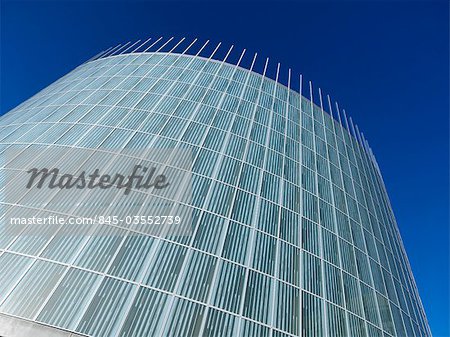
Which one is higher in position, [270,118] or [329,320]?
[270,118]

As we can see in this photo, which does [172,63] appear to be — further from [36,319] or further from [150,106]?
[36,319]

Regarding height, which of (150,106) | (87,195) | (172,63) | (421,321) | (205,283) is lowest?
(205,283)

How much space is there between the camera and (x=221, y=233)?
2233 cm

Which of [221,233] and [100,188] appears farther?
[100,188]

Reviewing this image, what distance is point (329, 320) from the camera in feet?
71.2

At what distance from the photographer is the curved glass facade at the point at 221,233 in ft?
57.1

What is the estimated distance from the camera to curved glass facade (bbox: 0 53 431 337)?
57.1ft

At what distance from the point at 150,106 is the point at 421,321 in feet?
103

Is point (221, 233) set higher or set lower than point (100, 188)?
lower

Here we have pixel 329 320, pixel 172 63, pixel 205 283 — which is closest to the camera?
pixel 205 283

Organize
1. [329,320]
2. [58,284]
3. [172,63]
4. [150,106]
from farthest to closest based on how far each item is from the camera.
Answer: [172,63] < [150,106] < [329,320] < [58,284]

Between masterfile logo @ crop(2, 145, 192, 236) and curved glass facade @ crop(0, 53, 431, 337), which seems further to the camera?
masterfile logo @ crop(2, 145, 192, 236)

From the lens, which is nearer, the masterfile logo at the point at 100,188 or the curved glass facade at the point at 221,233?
the curved glass facade at the point at 221,233

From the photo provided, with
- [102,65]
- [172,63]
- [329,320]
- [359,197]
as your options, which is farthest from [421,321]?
[102,65]
